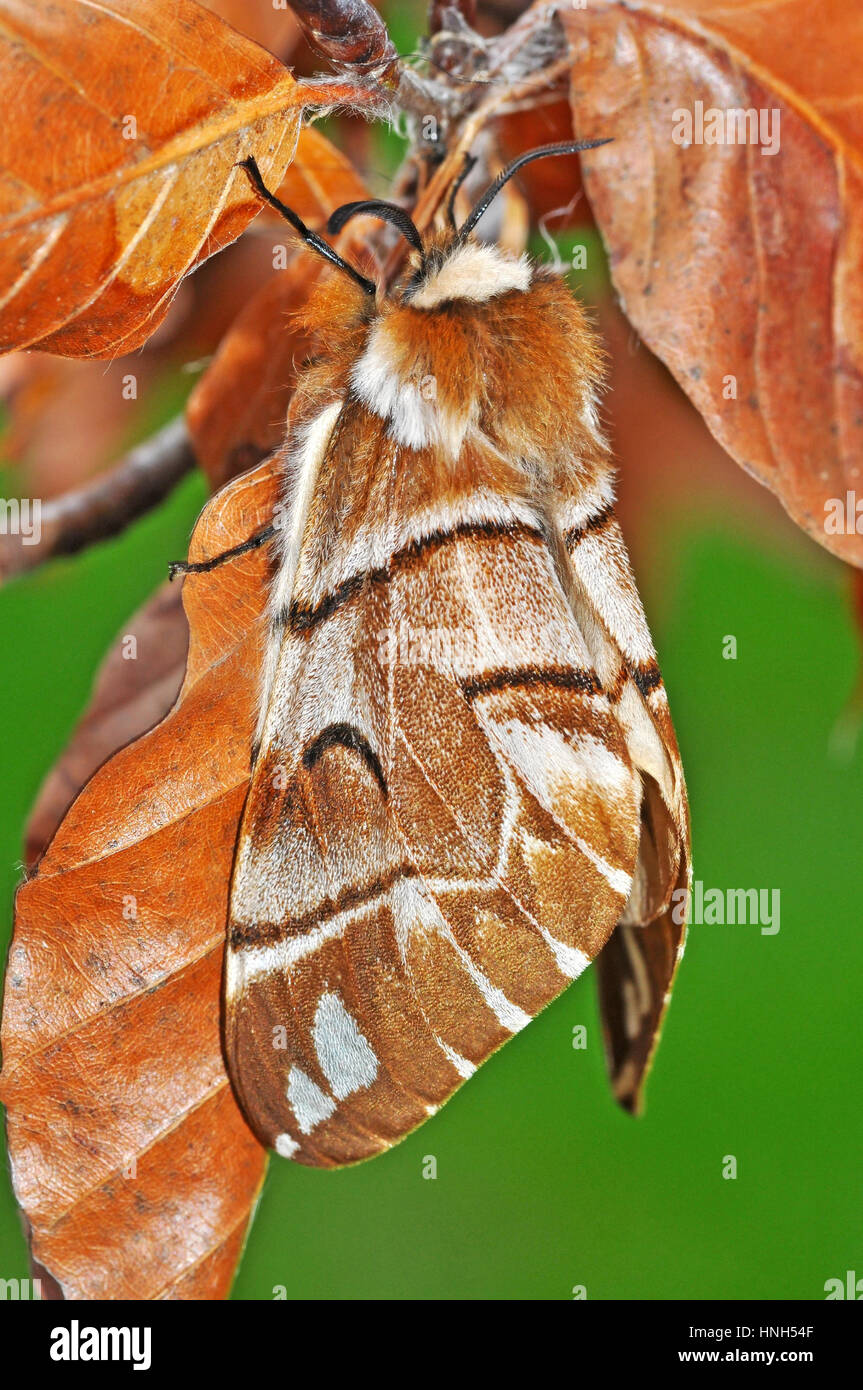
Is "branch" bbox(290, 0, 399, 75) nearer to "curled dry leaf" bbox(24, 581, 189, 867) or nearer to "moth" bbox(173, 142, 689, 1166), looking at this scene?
"moth" bbox(173, 142, 689, 1166)

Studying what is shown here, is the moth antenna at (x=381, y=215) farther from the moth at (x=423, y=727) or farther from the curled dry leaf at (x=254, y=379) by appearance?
the curled dry leaf at (x=254, y=379)

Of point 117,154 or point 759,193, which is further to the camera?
point 759,193

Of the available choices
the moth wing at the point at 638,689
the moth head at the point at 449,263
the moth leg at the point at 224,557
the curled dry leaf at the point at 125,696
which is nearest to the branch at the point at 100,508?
the curled dry leaf at the point at 125,696

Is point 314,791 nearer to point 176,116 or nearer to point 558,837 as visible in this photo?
point 558,837

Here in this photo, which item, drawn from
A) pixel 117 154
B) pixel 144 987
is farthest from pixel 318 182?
pixel 144 987

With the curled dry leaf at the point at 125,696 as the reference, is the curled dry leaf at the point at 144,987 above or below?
below

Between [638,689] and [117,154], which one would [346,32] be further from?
[638,689]

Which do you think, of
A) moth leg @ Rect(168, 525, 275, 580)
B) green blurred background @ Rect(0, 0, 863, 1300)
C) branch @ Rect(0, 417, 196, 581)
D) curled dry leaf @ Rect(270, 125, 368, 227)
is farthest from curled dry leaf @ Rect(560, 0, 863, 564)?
green blurred background @ Rect(0, 0, 863, 1300)

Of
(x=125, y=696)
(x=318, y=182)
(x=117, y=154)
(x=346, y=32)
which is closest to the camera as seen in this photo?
(x=117, y=154)
